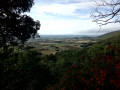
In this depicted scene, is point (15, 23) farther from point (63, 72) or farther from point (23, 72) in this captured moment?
point (63, 72)

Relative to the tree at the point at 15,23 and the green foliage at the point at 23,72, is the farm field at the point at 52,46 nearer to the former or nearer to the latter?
the green foliage at the point at 23,72

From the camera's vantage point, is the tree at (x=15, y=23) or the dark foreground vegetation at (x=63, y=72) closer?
the dark foreground vegetation at (x=63, y=72)

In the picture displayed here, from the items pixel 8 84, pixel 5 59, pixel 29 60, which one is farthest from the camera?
pixel 29 60

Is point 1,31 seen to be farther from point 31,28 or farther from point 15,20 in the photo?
point 31,28

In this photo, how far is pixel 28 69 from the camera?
345 inches

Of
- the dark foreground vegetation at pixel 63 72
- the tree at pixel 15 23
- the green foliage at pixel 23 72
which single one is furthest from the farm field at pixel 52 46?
the tree at pixel 15 23

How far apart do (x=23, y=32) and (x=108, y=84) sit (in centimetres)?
654

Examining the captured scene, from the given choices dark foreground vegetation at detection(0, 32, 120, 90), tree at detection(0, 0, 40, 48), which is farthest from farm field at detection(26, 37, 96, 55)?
tree at detection(0, 0, 40, 48)

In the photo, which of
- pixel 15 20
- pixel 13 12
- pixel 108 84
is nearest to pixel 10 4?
pixel 13 12

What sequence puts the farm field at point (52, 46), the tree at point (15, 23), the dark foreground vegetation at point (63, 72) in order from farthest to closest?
the farm field at point (52, 46), the tree at point (15, 23), the dark foreground vegetation at point (63, 72)

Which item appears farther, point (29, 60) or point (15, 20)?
point (29, 60)

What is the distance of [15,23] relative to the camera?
24.0ft

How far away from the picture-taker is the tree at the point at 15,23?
704cm

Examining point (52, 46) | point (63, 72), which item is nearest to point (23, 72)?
point (63, 72)
